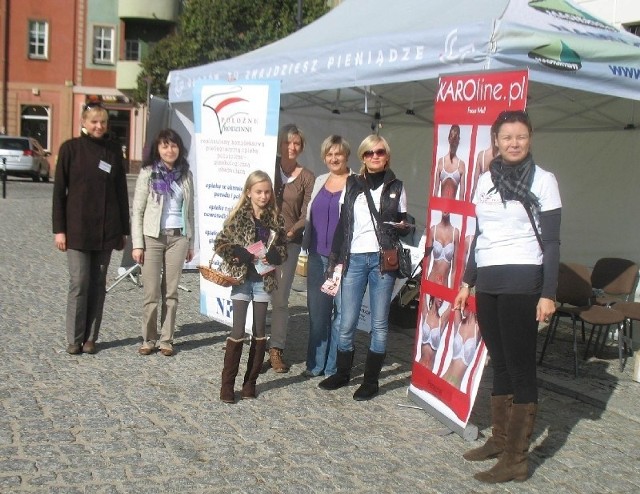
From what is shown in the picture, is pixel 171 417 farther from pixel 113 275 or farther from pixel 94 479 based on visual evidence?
pixel 113 275

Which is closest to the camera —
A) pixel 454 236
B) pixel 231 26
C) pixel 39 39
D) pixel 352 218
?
pixel 454 236

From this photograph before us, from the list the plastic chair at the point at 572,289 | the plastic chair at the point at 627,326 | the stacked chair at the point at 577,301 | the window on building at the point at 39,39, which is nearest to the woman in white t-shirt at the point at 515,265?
the stacked chair at the point at 577,301

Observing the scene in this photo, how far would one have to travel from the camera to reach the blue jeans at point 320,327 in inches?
256

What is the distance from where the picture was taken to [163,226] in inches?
267

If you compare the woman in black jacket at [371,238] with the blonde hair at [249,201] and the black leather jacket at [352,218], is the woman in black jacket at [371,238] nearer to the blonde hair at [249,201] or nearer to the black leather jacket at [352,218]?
the black leather jacket at [352,218]

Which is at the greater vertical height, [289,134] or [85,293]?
[289,134]

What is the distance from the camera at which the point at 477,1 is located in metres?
6.61

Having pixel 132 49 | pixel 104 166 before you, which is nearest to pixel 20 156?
pixel 132 49

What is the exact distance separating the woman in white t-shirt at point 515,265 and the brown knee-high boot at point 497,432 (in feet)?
0.22

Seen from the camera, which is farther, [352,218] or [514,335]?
[352,218]

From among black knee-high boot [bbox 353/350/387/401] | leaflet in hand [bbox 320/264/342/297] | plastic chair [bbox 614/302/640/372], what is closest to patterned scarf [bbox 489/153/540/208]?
leaflet in hand [bbox 320/264/342/297]

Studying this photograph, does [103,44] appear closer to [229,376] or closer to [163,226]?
[163,226]

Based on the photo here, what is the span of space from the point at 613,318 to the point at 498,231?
3045 millimetres

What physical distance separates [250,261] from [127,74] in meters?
34.4
